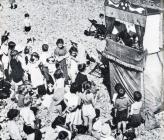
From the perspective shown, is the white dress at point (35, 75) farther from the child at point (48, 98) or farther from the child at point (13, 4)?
the child at point (13, 4)

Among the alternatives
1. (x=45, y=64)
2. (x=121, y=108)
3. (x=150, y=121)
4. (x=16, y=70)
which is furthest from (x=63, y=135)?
(x=16, y=70)

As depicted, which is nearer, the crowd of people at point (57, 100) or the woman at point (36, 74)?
the crowd of people at point (57, 100)

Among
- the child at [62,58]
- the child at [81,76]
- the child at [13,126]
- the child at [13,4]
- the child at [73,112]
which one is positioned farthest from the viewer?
the child at [13,4]

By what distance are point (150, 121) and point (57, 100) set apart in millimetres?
1922

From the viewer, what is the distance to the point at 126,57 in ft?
22.7

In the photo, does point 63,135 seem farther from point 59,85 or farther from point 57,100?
point 59,85

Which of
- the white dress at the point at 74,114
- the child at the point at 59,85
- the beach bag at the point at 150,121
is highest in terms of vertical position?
the child at the point at 59,85

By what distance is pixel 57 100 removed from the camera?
22.1 feet

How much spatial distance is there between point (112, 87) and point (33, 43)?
4.35 meters

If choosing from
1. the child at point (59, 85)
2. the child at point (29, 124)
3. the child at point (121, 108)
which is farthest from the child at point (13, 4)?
the child at point (121, 108)

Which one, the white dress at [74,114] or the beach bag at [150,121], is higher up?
the white dress at [74,114]

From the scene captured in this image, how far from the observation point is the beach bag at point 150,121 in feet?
21.9

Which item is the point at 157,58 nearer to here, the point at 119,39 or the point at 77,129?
the point at 119,39

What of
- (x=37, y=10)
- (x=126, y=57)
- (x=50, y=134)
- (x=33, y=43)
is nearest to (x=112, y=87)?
(x=126, y=57)
